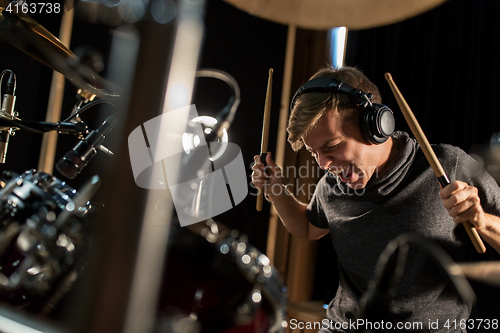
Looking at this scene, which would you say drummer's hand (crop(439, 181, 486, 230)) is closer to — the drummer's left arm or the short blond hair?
the drummer's left arm

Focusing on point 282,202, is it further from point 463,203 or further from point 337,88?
point 463,203

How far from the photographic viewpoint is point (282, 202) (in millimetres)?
1154

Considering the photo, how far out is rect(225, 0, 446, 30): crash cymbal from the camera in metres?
0.49

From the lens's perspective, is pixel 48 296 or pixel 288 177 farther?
pixel 288 177

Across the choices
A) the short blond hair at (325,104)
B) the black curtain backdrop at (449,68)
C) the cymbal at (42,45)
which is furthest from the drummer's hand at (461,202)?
the black curtain backdrop at (449,68)

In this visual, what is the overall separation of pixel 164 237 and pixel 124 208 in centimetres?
3

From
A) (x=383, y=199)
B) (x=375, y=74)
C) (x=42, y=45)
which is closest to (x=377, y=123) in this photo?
(x=383, y=199)

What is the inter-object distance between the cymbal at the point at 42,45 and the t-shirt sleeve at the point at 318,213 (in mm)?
845

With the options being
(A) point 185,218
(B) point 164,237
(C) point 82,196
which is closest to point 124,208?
(B) point 164,237

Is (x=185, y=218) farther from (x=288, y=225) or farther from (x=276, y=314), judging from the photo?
(x=288, y=225)

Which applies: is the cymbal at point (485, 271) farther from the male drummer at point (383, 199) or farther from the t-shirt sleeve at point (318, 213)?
the t-shirt sleeve at point (318, 213)

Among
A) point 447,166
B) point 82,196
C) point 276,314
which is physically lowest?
point 276,314

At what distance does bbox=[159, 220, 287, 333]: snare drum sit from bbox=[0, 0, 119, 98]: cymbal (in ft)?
0.86

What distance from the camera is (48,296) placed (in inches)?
13.4
